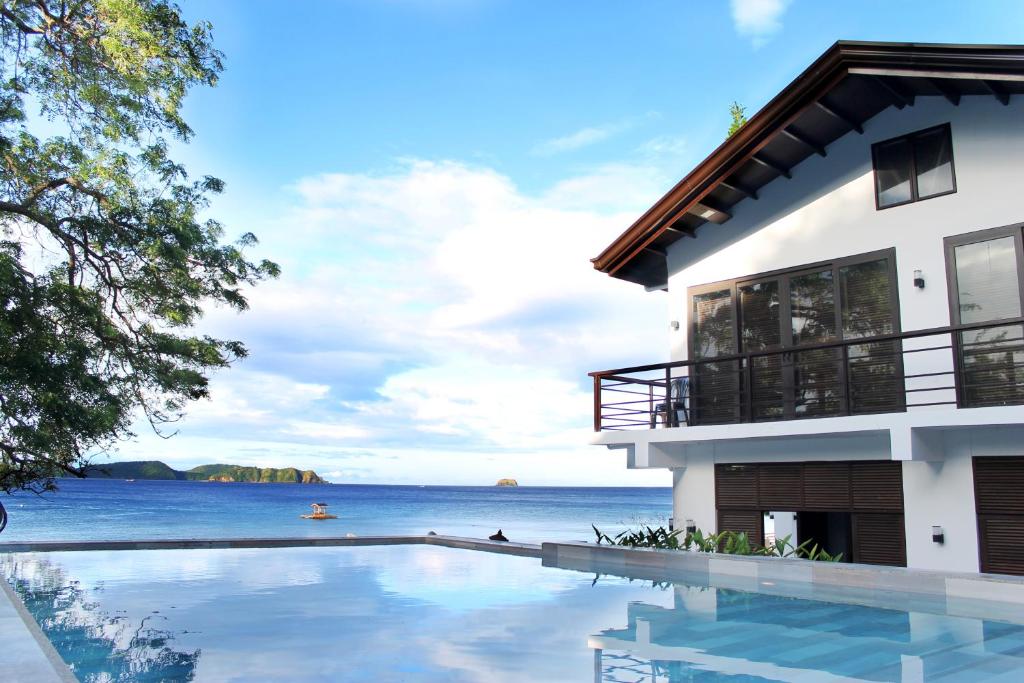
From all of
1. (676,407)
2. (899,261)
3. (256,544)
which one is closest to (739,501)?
(676,407)

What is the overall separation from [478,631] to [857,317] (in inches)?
308

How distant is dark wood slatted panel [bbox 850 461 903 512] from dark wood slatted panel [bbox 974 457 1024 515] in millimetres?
1044

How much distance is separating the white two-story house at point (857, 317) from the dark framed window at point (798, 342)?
0.03 m

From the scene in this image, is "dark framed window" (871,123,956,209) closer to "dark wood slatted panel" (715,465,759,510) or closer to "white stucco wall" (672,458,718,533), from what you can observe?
"dark wood slatted panel" (715,465,759,510)

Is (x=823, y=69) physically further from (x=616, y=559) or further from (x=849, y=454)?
(x=616, y=559)

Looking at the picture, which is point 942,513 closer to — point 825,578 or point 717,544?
point 825,578

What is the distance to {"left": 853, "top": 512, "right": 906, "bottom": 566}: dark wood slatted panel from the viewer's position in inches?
466

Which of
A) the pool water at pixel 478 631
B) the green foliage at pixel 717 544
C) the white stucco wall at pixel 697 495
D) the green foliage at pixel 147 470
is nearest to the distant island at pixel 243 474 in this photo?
the green foliage at pixel 147 470

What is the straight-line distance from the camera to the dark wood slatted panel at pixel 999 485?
423 inches

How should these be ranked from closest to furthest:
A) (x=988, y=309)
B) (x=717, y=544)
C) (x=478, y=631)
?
1. (x=478, y=631)
2. (x=988, y=309)
3. (x=717, y=544)

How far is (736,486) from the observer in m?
13.8

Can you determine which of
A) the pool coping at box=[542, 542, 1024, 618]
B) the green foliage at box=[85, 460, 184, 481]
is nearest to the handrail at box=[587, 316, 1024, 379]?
the pool coping at box=[542, 542, 1024, 618]

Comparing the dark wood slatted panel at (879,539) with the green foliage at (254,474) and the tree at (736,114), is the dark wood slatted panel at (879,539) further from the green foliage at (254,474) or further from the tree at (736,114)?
the green foliage at (254,474)

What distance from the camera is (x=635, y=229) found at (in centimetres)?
1518
